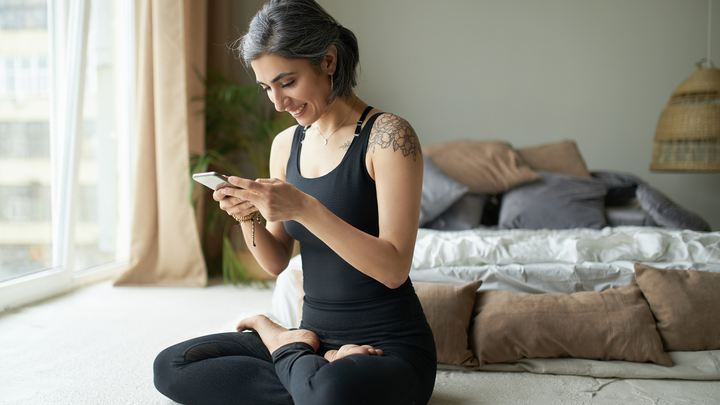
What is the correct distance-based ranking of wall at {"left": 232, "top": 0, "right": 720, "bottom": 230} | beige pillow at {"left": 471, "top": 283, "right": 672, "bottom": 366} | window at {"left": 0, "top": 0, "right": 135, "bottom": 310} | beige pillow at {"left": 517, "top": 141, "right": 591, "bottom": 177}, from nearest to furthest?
beige pillow at {"left": 471, "top": 283, "right": 672, "bottom": 366}
window at {"left": 0, "top": 0, "right": 135, "bottom": 310}
beige pillow at {"left": 517, "top": 141, "right": 591, "bottom": 177}
wall at {"left": 232, "top": 0, "right": 720, "bottom": 230}

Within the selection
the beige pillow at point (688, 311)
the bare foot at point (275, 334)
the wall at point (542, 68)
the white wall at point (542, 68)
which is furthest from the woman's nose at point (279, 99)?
the white wall at point (542, 68)

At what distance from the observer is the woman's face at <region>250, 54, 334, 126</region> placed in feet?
Answer: 3.80

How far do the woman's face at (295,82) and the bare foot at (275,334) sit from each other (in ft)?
1.77

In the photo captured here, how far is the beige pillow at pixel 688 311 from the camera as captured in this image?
163 centimetres

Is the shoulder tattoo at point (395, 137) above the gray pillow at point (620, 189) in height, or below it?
above

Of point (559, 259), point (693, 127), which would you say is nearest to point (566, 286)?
point (559, 259)

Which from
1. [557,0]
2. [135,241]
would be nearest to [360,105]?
[135,241]

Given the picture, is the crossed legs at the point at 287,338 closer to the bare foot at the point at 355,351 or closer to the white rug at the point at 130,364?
the bare foot at the point at 355,351

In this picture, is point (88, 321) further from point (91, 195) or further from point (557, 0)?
point (557, 0)

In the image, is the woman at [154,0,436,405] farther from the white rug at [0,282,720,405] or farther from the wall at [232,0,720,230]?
the wall at [232,0,720,230]

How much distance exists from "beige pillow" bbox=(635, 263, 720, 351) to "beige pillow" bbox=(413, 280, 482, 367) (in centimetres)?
62

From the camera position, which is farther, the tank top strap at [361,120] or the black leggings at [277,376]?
the tank top strap at [361,120]

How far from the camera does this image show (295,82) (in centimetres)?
118

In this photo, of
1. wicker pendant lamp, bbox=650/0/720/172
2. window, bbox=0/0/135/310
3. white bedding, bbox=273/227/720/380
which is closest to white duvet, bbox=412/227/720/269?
white bedding, bbox=273/227/720/380
